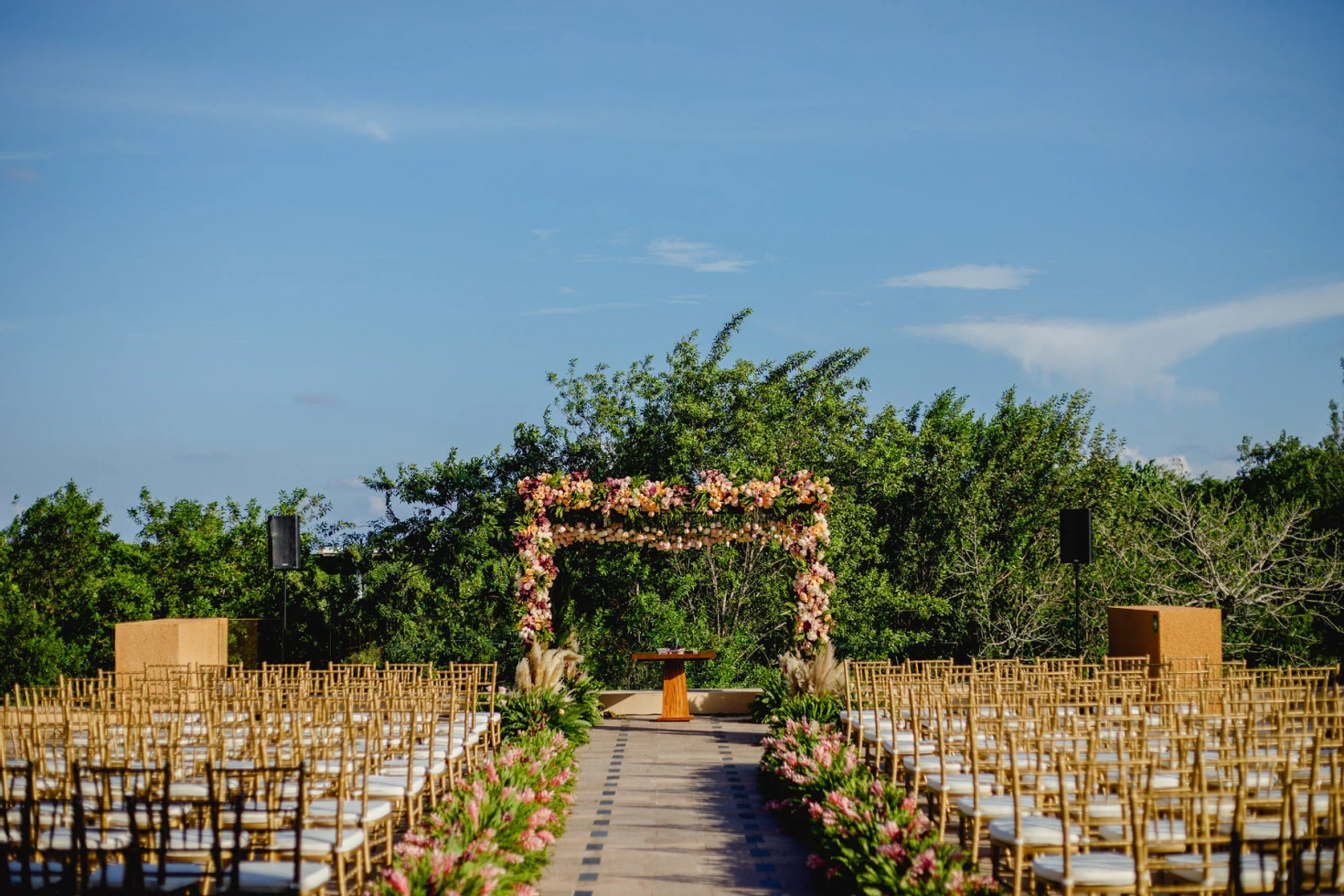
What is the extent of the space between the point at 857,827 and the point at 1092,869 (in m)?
1.62

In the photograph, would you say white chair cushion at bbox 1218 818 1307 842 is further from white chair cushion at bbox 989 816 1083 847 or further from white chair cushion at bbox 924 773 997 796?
white chair cushion at bbox 924 773 997 796

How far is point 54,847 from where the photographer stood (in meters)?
4.93

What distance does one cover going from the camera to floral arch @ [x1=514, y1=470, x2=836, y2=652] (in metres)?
13.0

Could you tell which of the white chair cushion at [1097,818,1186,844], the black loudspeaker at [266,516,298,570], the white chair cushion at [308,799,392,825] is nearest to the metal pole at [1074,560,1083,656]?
the white chair cushion at [1097,818,1186,844]

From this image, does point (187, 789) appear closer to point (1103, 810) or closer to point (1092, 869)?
point (1092, 869)

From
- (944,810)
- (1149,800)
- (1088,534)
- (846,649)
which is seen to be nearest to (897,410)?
(846,649)

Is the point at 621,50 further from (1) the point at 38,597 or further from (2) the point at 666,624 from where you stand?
(1) the point at 38,597

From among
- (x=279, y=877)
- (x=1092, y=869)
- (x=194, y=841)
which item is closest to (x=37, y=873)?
(x=194, y=841)

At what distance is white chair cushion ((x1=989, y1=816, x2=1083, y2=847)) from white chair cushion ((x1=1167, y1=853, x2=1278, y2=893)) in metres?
0.40

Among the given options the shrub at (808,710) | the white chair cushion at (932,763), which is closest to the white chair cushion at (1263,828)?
the white chair cushion at (932,763)

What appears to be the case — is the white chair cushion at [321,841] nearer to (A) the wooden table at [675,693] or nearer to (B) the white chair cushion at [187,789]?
(B) the white chair cushion at [187,789]

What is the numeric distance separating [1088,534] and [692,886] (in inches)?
309

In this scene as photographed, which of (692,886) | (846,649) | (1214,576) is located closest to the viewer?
(692,886)

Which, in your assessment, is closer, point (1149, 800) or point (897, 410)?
point (1149, 800)
